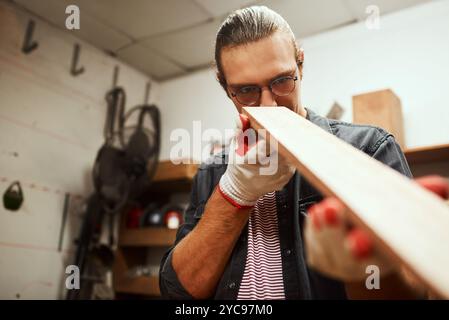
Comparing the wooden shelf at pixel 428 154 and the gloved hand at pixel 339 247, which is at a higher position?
the wooden shelf at pixel 428 154

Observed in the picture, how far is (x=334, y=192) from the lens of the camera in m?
0.41

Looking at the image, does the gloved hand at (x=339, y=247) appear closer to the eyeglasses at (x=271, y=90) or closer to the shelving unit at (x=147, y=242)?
the eyeglasses at (x=271, y=90)

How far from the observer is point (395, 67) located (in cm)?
215

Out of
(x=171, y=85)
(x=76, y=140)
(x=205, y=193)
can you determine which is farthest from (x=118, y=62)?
(x=205, y=193)

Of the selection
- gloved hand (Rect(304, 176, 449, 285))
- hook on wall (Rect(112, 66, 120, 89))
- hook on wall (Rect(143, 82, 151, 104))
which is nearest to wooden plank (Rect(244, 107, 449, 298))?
gloved hand (Rect(304, 176, 449, 285))

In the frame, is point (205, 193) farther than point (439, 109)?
No

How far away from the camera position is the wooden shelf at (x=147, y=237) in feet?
7.77

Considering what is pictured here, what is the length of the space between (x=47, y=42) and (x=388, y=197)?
255 cm

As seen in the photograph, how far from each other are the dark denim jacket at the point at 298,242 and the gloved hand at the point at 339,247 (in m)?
0.35

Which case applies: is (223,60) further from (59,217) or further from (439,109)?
(59,217)

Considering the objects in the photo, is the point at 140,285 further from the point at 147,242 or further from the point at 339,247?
the point at 339,247

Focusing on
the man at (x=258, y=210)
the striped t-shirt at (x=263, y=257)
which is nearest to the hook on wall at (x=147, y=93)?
A: the man at (x=258, y=210)

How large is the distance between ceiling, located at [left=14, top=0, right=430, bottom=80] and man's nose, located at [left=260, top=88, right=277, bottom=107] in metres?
1.16

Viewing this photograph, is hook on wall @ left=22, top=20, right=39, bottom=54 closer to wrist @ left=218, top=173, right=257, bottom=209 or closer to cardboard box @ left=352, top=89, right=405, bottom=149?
cardboard box @ left=352, top=89, right=405, bottom=149
